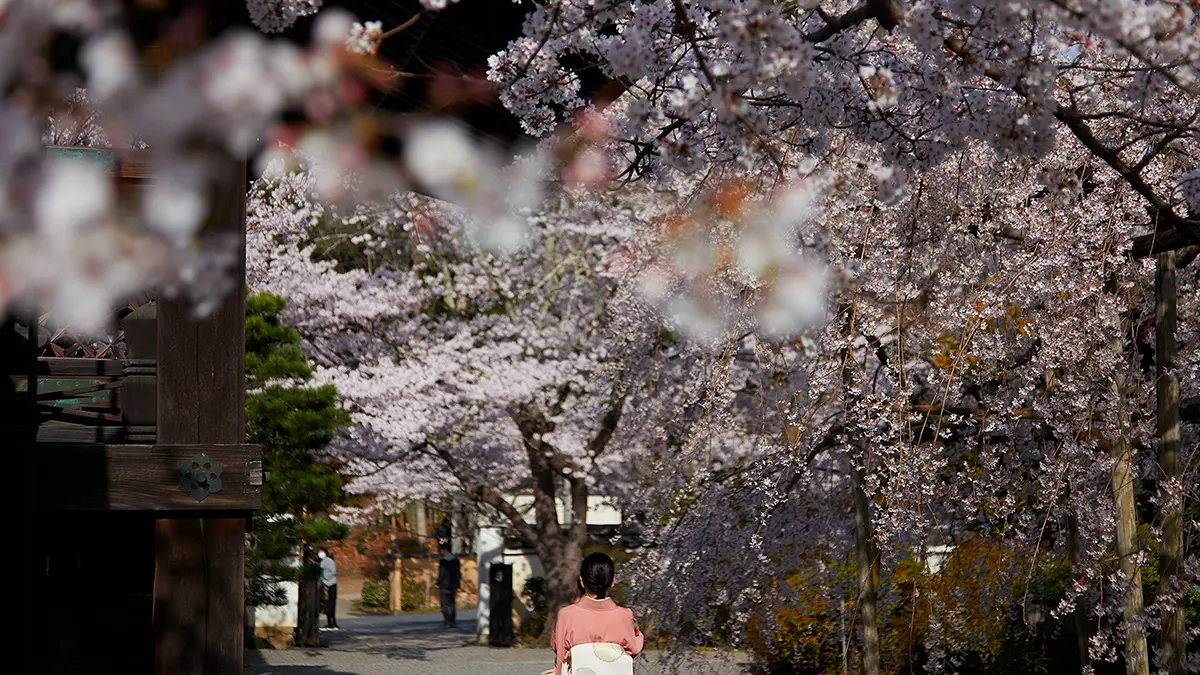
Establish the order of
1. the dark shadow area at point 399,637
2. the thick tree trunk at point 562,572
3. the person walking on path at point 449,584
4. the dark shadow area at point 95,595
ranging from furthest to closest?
the person walking on path at point 449,584 → the dark shadow area at point 399,637 → the thick tree trunk at point 562,572 → the dark shadow area at point 95,595

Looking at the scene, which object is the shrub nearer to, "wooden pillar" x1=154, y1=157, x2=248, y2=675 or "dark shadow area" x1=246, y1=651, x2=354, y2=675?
"dark shadow area" x1=246, y1=651, x2=354, y2=675

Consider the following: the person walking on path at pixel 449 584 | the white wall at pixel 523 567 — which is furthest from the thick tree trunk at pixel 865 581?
the person walking on path at pixel 449 584

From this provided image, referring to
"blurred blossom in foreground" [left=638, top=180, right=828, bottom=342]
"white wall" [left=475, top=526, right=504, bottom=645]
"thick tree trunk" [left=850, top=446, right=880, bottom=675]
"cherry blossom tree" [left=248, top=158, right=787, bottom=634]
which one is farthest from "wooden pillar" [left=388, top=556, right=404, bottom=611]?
"thick tree trunk" [left=850, top=446, right=880, bottom=675]

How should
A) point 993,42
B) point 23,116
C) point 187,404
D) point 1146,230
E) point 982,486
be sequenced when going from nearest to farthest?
1. point 23,116
2. point 993,42
3. point 187,404
4. point 1146,230
5. point 982,486

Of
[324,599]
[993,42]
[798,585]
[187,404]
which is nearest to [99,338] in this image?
[187,404]

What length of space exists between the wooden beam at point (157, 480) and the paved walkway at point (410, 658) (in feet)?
31.2

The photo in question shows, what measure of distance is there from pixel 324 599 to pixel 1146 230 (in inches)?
835

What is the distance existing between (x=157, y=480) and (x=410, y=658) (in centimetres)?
1514

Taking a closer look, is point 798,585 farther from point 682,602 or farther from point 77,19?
point 77,19

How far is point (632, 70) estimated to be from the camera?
13.6 ft

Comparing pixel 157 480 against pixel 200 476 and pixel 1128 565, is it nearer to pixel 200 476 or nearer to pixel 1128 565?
pixel 200 476

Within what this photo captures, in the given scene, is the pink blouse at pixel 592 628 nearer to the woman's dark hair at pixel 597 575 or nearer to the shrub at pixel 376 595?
the woman's dark hair at pixel 597 575

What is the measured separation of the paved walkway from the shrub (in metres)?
6.56

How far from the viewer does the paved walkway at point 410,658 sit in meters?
16.8
